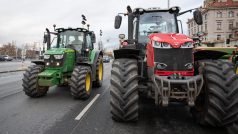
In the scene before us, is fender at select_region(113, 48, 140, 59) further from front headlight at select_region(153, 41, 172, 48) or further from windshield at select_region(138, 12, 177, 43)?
windshield at select_region(138, 12, 177, 43)

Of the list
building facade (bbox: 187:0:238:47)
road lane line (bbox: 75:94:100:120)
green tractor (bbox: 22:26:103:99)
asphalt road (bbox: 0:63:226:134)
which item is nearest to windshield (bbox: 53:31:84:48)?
green tractor (bbox: 22:26:103:99)

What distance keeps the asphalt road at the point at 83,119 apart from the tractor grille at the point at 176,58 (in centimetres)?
134

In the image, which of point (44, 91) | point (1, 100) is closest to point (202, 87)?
point (44, 91)

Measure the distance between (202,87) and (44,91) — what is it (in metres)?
6.11

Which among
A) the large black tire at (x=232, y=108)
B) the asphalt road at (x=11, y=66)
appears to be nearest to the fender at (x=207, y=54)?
the large black tire at (x=232, y=108)

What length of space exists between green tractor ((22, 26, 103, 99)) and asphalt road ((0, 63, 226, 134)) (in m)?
0.57

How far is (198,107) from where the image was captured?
598 centimetres

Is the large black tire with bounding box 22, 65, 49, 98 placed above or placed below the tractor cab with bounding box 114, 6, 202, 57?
below

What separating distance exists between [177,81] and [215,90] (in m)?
0.78

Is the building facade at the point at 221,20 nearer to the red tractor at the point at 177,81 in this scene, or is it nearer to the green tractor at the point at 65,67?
the green tractor at the point at 65,67

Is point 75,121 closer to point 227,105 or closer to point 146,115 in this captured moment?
point 146,115

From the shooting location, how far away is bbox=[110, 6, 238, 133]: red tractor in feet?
16.9

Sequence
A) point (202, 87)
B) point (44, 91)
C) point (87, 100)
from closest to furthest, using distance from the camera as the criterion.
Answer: point (202, 87) → point (87, 100) → point (44, 91)

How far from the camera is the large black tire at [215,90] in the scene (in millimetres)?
5105
